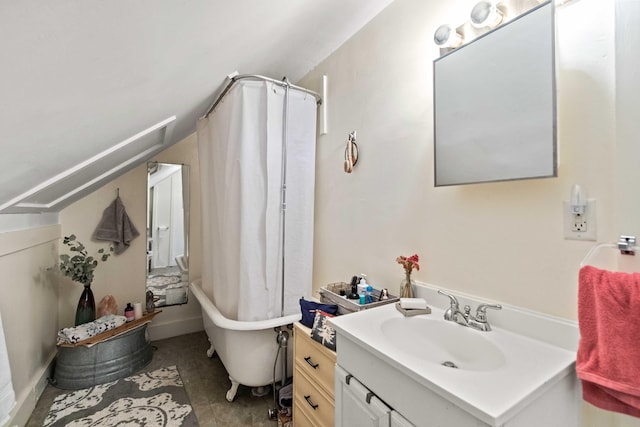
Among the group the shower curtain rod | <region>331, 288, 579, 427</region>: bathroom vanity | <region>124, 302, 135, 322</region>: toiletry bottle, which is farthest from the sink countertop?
<region>124, 302, 135, 322</region>: toiletry bottle

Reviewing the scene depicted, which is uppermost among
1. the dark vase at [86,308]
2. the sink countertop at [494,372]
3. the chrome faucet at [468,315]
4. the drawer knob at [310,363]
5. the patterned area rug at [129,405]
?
the chrome faucet at [468,315]

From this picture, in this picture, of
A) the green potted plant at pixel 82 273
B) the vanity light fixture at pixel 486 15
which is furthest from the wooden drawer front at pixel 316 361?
the green potted plant at pixel 82 273

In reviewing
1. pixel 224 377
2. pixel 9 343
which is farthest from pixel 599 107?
pixel 9 343

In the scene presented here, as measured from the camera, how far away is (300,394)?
4.56 feet

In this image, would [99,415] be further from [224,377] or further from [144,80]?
[144,80]

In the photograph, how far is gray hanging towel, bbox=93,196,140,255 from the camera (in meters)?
2.60

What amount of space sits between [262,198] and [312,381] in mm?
1035

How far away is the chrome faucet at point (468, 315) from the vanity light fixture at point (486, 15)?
1.03 metres

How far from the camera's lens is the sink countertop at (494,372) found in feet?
2.02

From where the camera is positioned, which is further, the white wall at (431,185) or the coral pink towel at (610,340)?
the white wall at (431,185)

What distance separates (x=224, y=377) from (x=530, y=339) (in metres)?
2.09

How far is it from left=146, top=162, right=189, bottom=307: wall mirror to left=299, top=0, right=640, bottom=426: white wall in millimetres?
1709

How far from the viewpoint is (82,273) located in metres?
2.29

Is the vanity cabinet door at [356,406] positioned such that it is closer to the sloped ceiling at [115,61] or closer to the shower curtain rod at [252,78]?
the sloped ceiling at [115,61]
